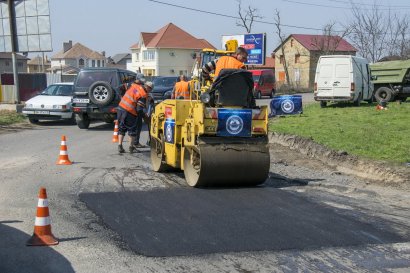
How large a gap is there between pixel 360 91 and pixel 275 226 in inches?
725

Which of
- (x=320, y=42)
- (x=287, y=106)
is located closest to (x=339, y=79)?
(x=287, y=106)

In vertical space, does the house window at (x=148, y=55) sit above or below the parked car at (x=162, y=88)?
above

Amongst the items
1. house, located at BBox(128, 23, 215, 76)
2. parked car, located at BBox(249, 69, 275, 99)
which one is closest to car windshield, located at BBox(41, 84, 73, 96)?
parked car, located at BBox(249, 69, 275, 99)

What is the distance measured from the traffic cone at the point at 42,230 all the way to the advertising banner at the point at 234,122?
3.46 meters

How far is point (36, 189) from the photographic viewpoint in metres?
8.70

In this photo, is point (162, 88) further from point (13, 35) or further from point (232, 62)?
point (232, 62)

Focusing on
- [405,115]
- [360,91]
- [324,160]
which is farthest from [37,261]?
[360,91]

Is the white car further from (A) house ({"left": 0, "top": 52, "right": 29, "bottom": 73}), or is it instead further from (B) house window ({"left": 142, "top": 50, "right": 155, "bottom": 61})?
(A) house ({"left": 0, "top": 52, "right": 29, "bottom": 73})

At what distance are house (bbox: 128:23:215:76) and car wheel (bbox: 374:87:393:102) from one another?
183 feet

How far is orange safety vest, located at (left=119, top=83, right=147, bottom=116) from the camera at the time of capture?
1257 centimetres

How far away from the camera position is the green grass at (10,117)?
795 inches

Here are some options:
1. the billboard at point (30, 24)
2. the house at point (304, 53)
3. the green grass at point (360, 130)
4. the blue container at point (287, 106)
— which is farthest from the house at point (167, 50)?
the green grass at point (360, 130)

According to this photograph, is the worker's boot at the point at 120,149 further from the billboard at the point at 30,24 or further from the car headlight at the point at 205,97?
the billboard at the point at 30,24

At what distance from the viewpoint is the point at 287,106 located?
798 inches
